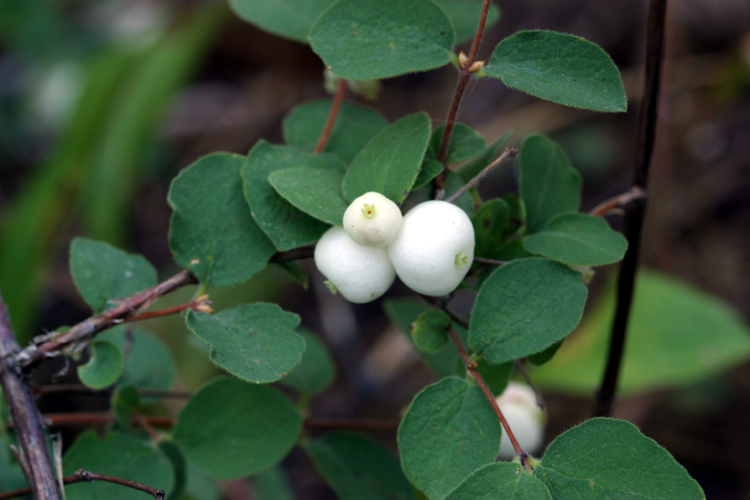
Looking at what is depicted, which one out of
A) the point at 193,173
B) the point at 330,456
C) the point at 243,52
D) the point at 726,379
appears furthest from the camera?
the point at 243,52

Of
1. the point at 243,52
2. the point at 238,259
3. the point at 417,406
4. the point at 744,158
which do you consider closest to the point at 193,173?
the point at 238,259

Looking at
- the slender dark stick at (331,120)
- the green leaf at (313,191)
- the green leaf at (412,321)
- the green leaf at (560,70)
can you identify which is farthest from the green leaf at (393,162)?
the green leaf at (412,321)

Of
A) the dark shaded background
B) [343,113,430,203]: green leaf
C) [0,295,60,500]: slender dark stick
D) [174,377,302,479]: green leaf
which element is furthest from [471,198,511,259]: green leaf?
the dark shaded background

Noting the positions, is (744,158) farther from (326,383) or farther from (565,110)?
(326,383)

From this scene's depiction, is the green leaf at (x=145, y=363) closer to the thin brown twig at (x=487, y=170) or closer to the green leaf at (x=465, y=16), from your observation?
the thin brown twig at (x=487, y=170)

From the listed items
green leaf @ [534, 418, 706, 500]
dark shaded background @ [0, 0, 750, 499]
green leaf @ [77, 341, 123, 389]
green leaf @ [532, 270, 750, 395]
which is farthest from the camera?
dark shaded background @ [0, 0, 750, 499]

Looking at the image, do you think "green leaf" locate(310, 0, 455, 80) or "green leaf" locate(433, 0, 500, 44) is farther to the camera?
"green leaf" locate(433, 0, 500, 44)

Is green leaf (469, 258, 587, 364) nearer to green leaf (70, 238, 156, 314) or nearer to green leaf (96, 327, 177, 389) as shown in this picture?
green leaf (70, 238, 156, 314)

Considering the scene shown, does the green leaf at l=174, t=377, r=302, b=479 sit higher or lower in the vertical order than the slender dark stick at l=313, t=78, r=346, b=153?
lower
